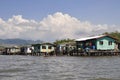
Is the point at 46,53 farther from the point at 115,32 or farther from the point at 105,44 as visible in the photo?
the point at 115,32

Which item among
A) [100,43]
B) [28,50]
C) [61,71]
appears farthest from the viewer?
[28,50]

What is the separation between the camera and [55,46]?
2576 inches

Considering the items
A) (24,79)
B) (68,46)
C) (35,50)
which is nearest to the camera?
(24,79)

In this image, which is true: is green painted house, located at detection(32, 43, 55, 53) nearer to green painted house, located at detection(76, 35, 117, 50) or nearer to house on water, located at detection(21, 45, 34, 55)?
house on water, located at detection(21, 45, 34, 55)

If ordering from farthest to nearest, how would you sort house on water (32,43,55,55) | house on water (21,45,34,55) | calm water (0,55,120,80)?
1. house on water (21,45,34,55)
2. house on water (32,43,55,55)
3. calm water (0,55,120,80)

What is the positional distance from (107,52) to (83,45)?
4.91 m

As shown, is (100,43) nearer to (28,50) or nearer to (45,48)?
A: (45,48)

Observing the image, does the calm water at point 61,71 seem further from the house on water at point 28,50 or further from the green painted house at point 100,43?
the house on water at point 28,50

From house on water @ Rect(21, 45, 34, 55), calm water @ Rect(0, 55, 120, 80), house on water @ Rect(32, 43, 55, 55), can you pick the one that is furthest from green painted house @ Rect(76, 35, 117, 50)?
house on water @ Rect(21, 45, 34, 55)

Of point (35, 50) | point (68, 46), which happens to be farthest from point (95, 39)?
point (35, 50)

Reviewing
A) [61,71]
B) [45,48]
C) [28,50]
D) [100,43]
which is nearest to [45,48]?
[45,48]

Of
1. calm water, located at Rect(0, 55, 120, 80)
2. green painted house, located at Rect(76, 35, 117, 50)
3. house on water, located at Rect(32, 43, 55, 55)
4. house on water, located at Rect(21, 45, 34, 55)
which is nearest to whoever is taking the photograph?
calm water, located at Rect(0, 55, 120, 80)

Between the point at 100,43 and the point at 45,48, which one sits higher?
the point at 100,43

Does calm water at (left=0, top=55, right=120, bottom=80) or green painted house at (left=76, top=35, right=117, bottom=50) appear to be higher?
green painted house at (left=76, top=35, right=117, bottom=50)
